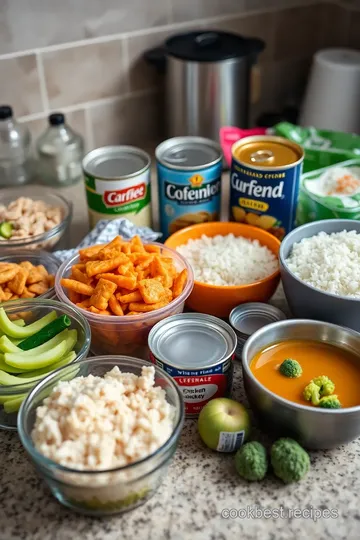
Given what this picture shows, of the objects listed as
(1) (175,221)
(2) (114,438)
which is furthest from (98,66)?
(2) (114,438)

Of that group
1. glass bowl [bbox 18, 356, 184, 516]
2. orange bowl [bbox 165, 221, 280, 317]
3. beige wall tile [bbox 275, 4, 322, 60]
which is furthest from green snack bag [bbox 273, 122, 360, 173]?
glass bowl [bbox 18, 356, 184, 516]

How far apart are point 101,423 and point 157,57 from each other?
1062 millimetres

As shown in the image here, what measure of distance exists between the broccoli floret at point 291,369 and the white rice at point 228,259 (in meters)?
0.23

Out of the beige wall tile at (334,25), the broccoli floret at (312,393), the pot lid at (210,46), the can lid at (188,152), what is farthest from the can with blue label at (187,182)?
the beige wall tile at (334,25)

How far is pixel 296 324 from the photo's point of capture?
0.96m

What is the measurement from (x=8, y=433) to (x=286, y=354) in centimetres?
44

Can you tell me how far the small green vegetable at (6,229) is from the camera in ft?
4.01

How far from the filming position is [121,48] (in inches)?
61.5

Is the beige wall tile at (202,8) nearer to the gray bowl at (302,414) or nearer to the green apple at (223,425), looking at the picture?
the gray bowl at (302,414)

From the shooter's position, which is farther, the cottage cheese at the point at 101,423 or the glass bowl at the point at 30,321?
the glass bowl at the point at 30,321

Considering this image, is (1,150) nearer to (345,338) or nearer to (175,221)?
(175,221)

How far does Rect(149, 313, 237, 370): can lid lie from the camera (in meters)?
0.94

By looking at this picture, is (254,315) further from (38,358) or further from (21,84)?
(21,84)

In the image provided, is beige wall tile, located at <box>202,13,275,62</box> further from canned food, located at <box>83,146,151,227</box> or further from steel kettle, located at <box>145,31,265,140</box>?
canned food, located at <box>83,146,151,227</box>
